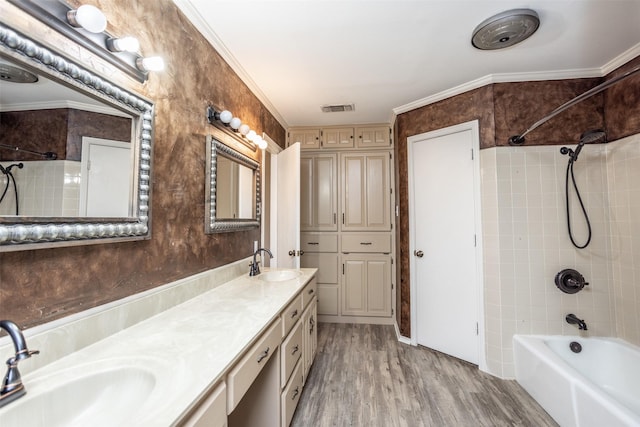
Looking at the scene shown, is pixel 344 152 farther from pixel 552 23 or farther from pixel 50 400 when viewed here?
pixel 50 400

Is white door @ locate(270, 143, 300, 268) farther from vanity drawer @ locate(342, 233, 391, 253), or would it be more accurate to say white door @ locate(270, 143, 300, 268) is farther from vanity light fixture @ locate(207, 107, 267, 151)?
vanity drawer @ locate(342, 233, 391, 253)

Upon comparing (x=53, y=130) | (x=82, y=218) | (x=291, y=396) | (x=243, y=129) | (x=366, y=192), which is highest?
(x=243, y=129)

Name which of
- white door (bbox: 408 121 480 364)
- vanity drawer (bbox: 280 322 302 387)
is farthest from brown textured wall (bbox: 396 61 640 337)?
vanity drawer (bbox: 280 322 302 387)

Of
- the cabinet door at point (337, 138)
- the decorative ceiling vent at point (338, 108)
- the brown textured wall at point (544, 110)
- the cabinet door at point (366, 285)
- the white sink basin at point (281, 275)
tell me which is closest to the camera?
the brown textured wall at point (544, 110)

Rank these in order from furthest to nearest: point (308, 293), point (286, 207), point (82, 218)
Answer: point (286, 207), point (308, 293), point (82, 218)

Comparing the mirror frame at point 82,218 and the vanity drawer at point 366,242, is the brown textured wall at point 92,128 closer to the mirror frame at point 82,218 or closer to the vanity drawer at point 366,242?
the mirror frame at point 82,218

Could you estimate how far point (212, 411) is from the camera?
76 cm

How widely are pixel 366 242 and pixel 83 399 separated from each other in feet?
9.55

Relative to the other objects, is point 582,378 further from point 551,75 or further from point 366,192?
point 366,192

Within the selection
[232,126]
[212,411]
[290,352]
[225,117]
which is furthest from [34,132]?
[290,352]

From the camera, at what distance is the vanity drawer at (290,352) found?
4.82ft

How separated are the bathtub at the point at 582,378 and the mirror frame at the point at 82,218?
2288 mm

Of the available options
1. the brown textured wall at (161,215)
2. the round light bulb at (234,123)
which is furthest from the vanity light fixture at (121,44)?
the round light bulb at (234,123)

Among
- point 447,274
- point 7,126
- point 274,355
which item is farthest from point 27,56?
point 447,274
